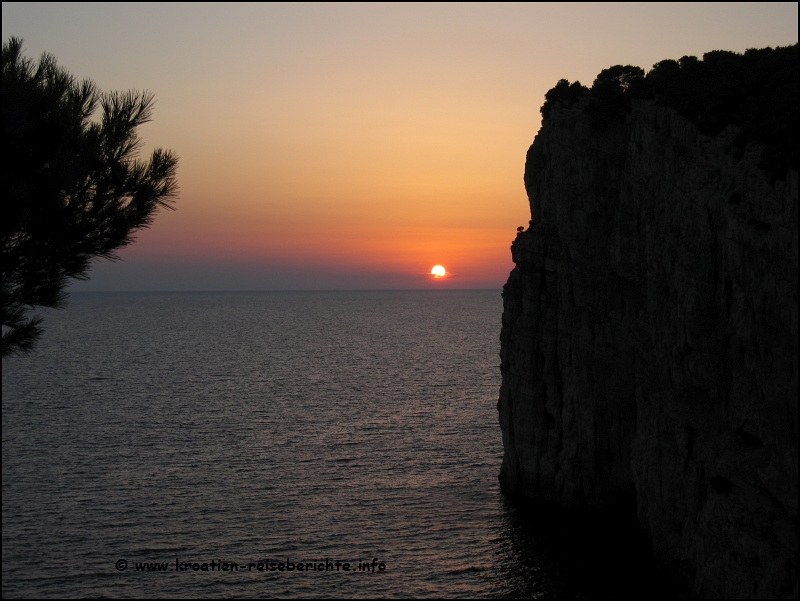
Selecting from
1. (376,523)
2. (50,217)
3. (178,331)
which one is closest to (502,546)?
(376,523)

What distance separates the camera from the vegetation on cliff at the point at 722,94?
88.3ft

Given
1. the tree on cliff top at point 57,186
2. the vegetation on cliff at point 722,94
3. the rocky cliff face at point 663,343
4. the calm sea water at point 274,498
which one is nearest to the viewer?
the tree on cliff top at point 57,186

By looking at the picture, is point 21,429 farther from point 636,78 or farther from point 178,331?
point 178,331

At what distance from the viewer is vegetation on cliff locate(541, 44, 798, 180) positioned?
26.9 metres

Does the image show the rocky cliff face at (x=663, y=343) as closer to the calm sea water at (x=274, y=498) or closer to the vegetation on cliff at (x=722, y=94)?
the vegetation on cliff at (x=722, y=94)

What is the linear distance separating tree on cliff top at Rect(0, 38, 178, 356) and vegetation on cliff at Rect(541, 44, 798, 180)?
2277 cm

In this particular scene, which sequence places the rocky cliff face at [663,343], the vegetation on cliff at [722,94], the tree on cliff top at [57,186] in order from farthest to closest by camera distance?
the vegetation on cliff at [722,94] → the rocky cliff face at [663,343] → the tree on cliff top at [57,186]

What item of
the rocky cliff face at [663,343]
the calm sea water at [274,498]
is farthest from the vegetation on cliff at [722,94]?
the calm sea water at [274,498]

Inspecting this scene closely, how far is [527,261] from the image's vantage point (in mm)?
40844

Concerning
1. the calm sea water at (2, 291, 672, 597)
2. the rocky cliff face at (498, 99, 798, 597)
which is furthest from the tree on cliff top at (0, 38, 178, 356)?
the rocky cliff face at (498, 99, 798, 597)

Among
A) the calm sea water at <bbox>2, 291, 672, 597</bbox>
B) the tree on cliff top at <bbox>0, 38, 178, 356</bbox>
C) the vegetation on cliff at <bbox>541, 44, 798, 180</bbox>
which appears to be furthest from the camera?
the calm sea water at <bbox>2, 291, 672, 597</bbox>

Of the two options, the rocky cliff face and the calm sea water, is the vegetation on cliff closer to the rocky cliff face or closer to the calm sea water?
the rocky cliff face

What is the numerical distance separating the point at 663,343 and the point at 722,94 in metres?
11.6

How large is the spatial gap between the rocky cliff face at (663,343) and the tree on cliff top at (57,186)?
71.2 feet
